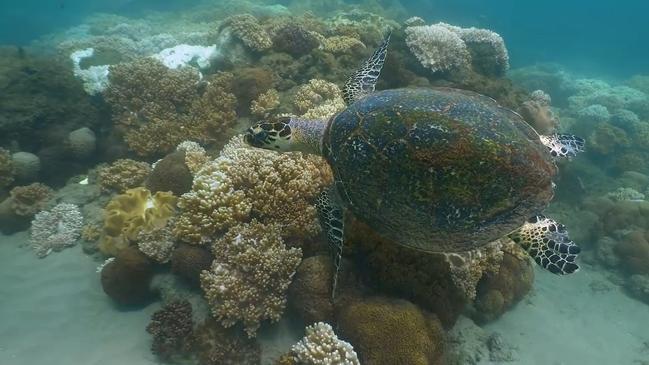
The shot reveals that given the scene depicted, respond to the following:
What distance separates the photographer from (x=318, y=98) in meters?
6.91

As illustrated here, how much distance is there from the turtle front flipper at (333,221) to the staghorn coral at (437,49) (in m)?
6.33

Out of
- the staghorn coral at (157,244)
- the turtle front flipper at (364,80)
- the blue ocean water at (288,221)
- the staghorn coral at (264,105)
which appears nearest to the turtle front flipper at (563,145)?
the blue ocean water at (288,221)

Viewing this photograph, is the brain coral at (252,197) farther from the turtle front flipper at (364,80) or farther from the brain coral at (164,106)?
the brain coral at (164,106)

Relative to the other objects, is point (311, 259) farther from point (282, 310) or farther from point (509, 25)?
point (509, 25)

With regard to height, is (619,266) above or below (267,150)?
below

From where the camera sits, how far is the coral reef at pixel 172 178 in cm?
572

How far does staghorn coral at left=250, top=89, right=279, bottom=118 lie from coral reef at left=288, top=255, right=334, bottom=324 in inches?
144

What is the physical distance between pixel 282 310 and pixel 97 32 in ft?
88.2

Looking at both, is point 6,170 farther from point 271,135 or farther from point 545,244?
point 545,244

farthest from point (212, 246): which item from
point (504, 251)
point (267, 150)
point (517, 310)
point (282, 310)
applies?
point (517, 310)

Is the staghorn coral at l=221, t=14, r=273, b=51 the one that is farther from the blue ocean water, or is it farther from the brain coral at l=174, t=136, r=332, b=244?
the brain coral at l=174, t=136, r=332, b=244

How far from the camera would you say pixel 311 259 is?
4.25 metres

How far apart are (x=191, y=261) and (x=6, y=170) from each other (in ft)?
16.6

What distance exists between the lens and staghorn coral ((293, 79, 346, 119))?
6383mm
